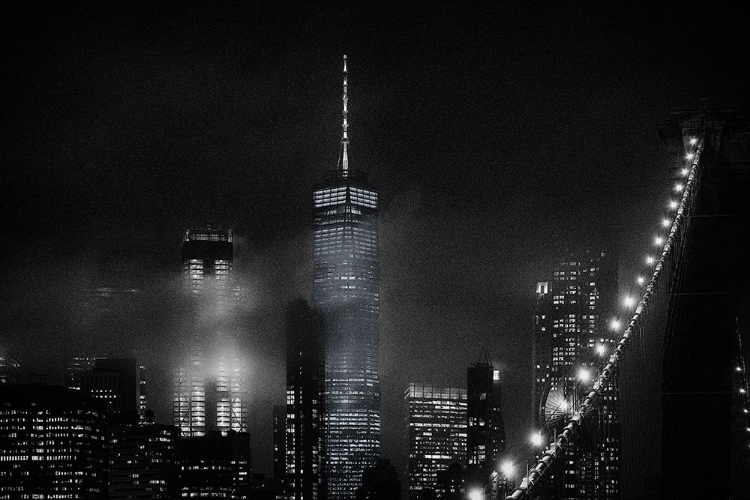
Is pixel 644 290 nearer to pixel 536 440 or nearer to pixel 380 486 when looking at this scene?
pixel 536 440

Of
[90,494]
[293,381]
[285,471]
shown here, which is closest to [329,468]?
[285,471]

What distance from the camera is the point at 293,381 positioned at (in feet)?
349

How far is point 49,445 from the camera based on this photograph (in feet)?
245

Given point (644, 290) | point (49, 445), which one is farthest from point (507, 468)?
point (49, 445)

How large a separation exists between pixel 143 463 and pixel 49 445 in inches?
341

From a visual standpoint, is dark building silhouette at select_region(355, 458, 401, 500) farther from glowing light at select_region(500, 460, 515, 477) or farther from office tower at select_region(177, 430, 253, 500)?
glowing light at select_region(500, 460, 515, 477)

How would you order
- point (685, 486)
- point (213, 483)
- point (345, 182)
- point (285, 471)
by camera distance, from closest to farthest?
1. point (685, 486)
2. point (213, 483)
3. point (285, 471)
4. point (345, 182)

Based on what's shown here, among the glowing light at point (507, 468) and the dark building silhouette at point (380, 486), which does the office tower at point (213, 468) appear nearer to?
the dark building silhouette at point (380, 486)

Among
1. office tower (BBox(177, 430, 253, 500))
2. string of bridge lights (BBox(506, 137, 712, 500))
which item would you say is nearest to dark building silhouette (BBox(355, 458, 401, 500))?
office tower (BBox(177, 430, 253, 500))

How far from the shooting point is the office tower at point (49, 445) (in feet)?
242

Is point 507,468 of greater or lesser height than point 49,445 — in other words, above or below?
above

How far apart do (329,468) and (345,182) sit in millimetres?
26224

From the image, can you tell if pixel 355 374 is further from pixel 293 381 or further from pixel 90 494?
pixel 90 494

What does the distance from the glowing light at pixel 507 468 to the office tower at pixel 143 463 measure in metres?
67.7
